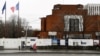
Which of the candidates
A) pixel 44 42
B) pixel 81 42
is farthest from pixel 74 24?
pixel 44 42

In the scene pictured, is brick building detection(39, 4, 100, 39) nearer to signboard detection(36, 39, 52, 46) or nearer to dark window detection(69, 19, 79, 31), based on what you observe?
dark window detection(69, 19, 79, 31)

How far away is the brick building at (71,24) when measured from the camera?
9388 cm

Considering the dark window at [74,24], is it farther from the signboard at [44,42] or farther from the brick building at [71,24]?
the signboard at [44,42]

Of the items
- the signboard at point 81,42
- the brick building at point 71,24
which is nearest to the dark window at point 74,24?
the brick building at point 71,24

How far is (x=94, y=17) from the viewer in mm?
100000

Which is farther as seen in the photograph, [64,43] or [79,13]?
[79,13]

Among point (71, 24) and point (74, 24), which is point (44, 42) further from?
point (71, 24)

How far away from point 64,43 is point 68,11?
88.2 ft

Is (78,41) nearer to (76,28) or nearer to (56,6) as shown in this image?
(76,28)

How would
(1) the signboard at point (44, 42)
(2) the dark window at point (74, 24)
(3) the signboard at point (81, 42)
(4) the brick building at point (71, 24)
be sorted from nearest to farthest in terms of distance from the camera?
1. (3) the signboard at point (81, 42)
2. (1) the signboard at point (44, 42)
3. (4) the brick building at point (71, 24)
4. (2) the dark window at point (74, 24)

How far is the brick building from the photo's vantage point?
9388 centimetres

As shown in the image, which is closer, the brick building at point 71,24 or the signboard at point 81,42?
the signboard at point 81,42

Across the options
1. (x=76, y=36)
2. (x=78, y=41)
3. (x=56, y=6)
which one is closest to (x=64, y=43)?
(x=78, y=41)

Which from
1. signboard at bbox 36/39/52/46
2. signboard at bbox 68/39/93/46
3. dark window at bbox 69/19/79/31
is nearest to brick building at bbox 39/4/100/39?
dark window at bbox 69/19/79/31
